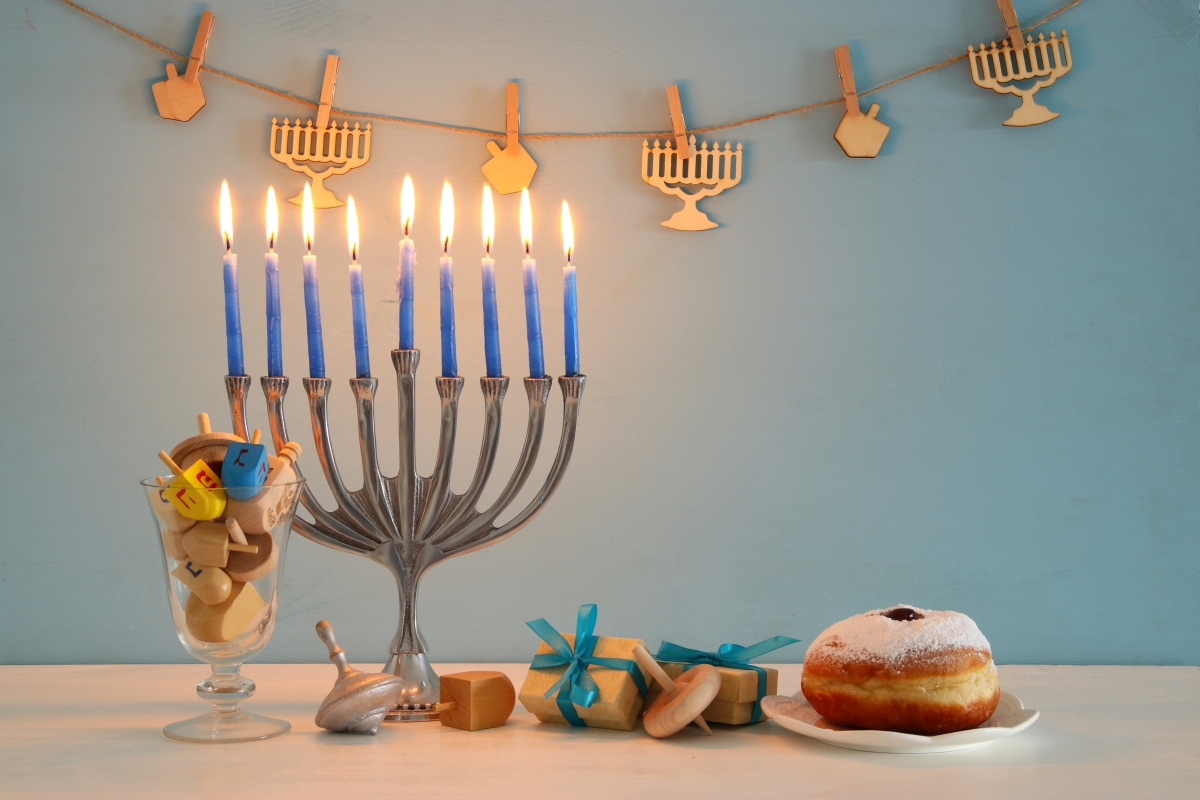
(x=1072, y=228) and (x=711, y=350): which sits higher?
(x=1072, y=228)

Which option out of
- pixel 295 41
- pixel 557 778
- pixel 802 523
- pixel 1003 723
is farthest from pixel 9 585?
pixel 1003 723

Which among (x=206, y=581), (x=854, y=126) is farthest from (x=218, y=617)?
(x=854, y=126)

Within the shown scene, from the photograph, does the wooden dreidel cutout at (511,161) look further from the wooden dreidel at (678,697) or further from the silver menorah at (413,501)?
the wooden dreidel at (678,697)

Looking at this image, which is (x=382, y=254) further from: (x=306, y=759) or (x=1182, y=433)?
(x=1182, y=433)

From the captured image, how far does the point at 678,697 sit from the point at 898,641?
0.17 meters

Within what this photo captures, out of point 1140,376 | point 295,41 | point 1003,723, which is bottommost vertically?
point 1003,723

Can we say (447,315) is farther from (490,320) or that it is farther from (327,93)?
(327,93)

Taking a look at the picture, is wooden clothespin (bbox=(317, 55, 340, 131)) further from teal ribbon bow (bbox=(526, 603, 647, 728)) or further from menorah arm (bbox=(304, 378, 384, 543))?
teal ribbon bow (bbox=(526, 603, 647, 728))

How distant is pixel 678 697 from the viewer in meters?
0.75

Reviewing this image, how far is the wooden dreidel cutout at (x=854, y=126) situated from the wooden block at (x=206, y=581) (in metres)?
0.86

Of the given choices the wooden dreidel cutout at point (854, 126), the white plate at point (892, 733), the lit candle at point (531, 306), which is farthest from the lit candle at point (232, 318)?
the wooden dreidel cutout at point (854, 126)

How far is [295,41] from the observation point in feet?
3.91

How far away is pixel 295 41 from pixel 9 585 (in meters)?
0.75

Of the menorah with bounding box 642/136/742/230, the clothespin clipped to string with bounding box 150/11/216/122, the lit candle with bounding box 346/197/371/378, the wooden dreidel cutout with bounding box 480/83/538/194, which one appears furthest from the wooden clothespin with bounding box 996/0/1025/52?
the clothespin clipped to string with bounding box 150/11/216/122
